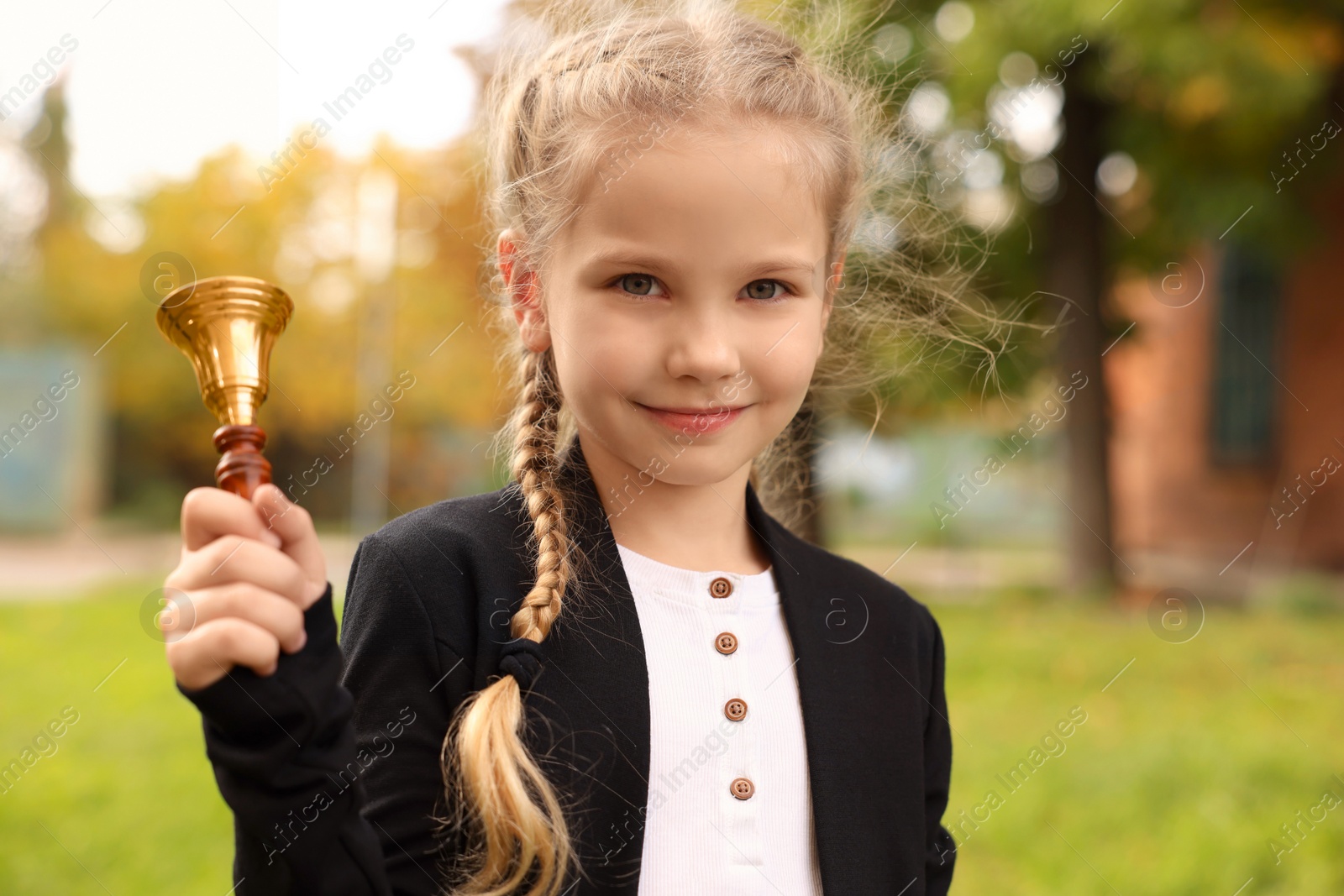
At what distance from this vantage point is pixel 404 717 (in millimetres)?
1390

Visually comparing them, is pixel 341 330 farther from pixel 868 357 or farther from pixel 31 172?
pixel 868 357

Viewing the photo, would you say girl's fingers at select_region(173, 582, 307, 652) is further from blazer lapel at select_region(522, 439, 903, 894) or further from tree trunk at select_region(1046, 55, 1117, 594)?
tree trunk at select_region(1046, 55, 1117, 594)

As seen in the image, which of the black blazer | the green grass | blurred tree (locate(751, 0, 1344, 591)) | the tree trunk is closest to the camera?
the black blazer

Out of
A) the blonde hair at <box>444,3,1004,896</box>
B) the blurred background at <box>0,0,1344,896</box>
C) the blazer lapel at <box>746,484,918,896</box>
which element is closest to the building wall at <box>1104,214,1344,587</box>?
Result: the blurred background at <box>0,0,1344,896</box>

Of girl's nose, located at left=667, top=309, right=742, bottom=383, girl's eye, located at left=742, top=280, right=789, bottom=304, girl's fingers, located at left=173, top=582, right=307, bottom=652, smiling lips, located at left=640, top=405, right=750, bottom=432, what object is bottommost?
girl's fingers, located at left=173, top=582, right=307, bottom=652

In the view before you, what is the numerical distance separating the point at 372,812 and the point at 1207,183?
8752 mm

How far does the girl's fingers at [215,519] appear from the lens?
975 millimetres

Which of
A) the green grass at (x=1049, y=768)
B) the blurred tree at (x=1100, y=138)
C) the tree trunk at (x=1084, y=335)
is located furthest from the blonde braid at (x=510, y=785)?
the tree trunk at (x=1084, y=335)

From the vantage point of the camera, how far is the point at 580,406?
1522mm

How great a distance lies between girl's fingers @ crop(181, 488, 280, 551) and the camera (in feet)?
3.20

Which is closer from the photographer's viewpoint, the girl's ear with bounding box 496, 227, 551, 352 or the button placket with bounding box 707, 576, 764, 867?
the button placket with bounding box 707, 576, 764, 867

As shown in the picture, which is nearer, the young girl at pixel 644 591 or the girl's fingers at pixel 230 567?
the girl's fingers at pixel 230 567

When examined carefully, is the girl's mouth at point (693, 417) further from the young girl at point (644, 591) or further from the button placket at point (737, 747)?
the button placket at point (737, 747)

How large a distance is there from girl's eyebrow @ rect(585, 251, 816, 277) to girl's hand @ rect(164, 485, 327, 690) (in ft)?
1.87
